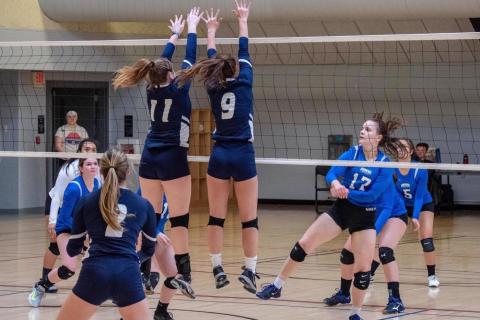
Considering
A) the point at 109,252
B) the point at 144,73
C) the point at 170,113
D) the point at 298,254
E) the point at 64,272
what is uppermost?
the point at 144,73

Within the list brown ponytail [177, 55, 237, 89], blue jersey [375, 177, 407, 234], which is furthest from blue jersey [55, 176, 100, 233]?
blue jersey [375, 177, 407, 234]

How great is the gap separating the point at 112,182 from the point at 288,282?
5392 mm

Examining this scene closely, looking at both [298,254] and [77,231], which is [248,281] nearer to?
[298,254]

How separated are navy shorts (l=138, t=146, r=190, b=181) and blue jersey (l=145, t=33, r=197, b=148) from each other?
0.15 feet

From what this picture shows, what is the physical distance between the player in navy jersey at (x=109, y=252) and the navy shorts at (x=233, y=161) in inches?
60.1

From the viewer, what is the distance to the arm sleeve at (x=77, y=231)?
6125mm

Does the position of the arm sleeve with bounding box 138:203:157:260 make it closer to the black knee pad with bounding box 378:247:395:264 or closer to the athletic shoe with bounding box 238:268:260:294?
the athletic shoe with bounding box 238:268:260:294

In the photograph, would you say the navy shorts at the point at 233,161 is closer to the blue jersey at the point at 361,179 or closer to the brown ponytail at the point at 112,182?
the blue jersey at the point at 361,179

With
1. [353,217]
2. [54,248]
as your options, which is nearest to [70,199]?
[54,248]

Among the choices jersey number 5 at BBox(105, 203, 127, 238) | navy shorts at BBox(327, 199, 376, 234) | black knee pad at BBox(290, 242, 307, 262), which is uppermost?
jersey number 5 at BBox(105, 203, 127, 238)

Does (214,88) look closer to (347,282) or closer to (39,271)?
(347,282)

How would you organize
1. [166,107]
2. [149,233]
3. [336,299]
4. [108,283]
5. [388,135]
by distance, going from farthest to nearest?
[336,299] → [388,135] → [166,107] → [149,233] → [108,283]

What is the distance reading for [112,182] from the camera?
6.07 m

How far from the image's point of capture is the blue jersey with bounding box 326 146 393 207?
8.45 metres
